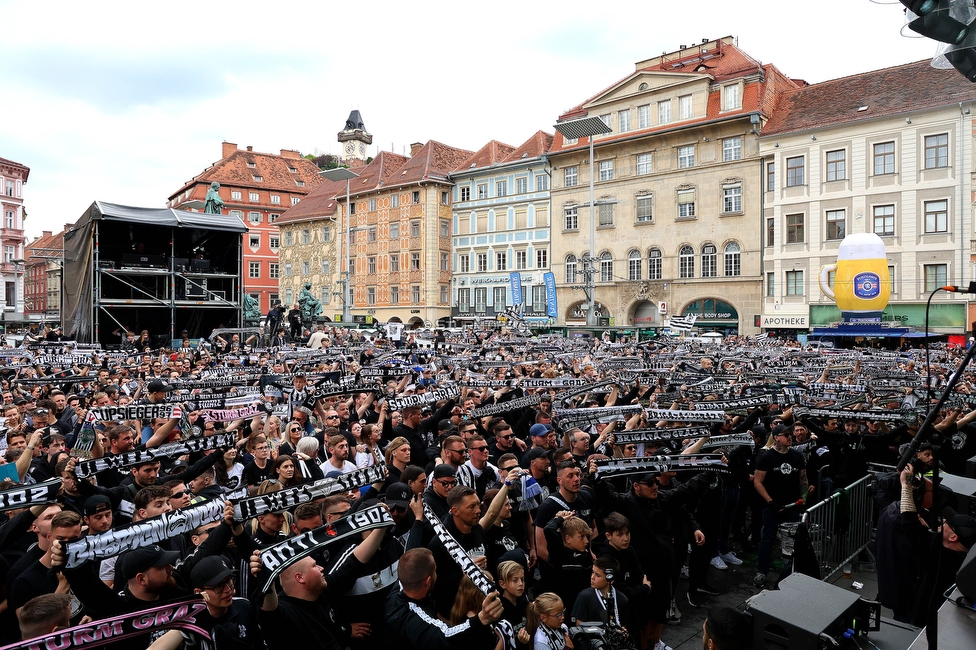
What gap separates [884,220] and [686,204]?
11747 mm

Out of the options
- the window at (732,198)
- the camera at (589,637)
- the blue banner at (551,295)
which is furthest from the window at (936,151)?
the camera at (589,637)

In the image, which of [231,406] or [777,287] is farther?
[777,287]

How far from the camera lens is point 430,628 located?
3.89 m

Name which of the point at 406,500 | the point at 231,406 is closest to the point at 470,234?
the point at 231,406

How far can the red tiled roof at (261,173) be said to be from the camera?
7069cm

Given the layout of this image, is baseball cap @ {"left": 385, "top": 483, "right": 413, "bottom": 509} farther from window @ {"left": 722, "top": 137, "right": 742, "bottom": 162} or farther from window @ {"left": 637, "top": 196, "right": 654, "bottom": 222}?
window @ {"left": 637, "top": 196, "right": 654, "bottom": 222}

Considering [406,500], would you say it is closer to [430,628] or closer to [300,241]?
[430,628]

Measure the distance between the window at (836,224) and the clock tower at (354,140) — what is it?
105 m

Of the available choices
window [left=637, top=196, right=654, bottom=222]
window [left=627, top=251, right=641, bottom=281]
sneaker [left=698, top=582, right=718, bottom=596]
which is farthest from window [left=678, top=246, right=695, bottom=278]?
sneaker [left=698, top=582, right=718, bottom=596]

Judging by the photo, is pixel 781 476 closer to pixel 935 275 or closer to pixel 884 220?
pixel 935 275

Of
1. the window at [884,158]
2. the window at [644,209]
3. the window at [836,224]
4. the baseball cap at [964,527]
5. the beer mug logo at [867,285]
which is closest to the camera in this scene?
the baseball cap at [964,527]

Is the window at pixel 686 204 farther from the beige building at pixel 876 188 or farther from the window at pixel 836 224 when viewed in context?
the window at pixel 836 224

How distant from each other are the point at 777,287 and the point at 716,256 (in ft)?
15.1

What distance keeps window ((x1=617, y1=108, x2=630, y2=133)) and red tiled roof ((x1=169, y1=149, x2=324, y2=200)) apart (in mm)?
40528
